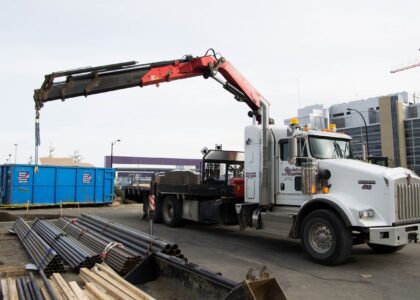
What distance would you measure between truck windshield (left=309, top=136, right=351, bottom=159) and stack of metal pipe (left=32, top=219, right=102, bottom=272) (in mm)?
5504

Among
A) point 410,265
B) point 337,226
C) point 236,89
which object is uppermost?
point 236,89

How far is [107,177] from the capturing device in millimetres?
26062

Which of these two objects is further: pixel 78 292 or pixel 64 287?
pixel 64 287

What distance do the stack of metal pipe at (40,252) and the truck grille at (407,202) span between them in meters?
6.61

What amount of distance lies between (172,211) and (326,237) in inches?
290

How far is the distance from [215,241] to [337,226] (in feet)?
14.1

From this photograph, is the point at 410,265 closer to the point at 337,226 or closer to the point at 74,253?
the point at 337,226

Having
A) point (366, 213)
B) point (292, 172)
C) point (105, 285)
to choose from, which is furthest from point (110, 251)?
point (366, 213)

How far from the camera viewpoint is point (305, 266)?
833 centimetres

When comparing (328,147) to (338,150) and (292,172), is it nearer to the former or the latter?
(338,150)

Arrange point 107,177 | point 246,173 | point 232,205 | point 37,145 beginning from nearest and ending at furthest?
1. point 37,145
2. point 246,173
3. point 232,205
4. point 107,177

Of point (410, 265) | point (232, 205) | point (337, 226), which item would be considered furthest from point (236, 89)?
point (410, 265)

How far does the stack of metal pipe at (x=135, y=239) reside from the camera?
7.34m

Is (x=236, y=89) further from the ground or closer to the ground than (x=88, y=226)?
→ further from the ground
